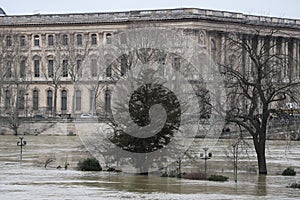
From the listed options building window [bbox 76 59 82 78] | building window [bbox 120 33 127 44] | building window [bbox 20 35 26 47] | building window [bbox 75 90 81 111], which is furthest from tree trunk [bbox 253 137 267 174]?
building window [bbox 20 35 26 47]

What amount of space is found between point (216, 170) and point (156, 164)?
16.2 ft

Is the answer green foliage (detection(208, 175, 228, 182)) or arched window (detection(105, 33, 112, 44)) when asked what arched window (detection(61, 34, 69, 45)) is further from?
green foliage (detection(208, 175, 228, 182))

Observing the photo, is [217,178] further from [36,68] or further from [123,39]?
[36,68]

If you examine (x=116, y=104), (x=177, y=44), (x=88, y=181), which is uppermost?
(x=177, y=44)

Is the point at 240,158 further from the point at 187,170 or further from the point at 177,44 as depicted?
the point at 177,44

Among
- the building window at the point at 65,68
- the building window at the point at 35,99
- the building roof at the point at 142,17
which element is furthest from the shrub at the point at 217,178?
the building window at the point at 35,99

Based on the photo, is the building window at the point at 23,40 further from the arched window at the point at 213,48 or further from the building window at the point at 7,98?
the arched window at the point at 213,48

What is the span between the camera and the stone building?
5782 inches

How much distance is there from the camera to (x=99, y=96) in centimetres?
14450

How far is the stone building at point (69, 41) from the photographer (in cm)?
14688

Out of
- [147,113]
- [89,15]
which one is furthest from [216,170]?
[89,15]

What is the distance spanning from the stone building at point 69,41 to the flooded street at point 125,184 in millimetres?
66272

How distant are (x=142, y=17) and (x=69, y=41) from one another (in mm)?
9981

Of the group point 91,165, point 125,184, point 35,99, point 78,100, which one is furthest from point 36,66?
point 125,184
